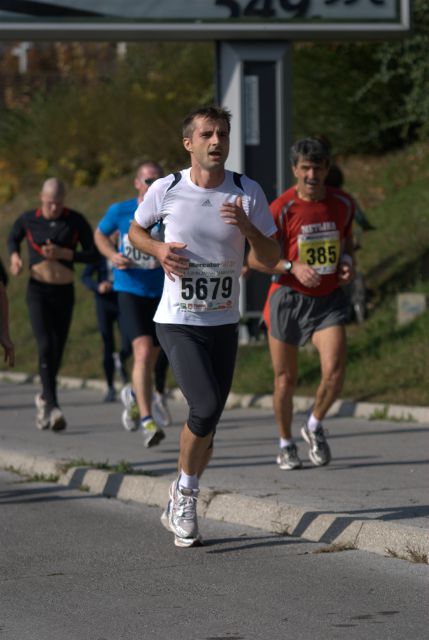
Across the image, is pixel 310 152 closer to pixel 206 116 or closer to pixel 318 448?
pixel 318 448

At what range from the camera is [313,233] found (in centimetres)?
962

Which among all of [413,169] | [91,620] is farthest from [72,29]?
[91,620]

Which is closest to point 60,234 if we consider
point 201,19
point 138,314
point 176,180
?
point 138,314

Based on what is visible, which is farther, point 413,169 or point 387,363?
point 413,169

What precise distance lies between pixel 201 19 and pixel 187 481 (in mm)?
10000

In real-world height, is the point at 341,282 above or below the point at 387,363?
above

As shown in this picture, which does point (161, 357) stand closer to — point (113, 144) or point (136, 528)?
point (136, 528)

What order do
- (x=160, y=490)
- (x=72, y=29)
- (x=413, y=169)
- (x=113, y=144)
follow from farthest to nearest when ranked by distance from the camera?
1. (x=113, y=144)
2. (x=413, y=169)
3. (x=72, y=29)
4. (x=160, y=490)

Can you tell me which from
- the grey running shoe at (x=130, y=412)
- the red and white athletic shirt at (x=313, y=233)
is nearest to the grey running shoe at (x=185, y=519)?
the red and white athletic shirt at (x=313, y=233)

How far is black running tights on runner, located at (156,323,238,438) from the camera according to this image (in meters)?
7.38

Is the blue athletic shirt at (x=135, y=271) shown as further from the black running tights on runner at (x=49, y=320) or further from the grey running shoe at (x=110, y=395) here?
the grey running shoe at (x=110, y=395)

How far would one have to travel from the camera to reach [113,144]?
30.9m

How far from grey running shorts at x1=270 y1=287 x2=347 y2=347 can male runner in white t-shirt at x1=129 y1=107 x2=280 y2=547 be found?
2.13 metres

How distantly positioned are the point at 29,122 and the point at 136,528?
2715 cm
